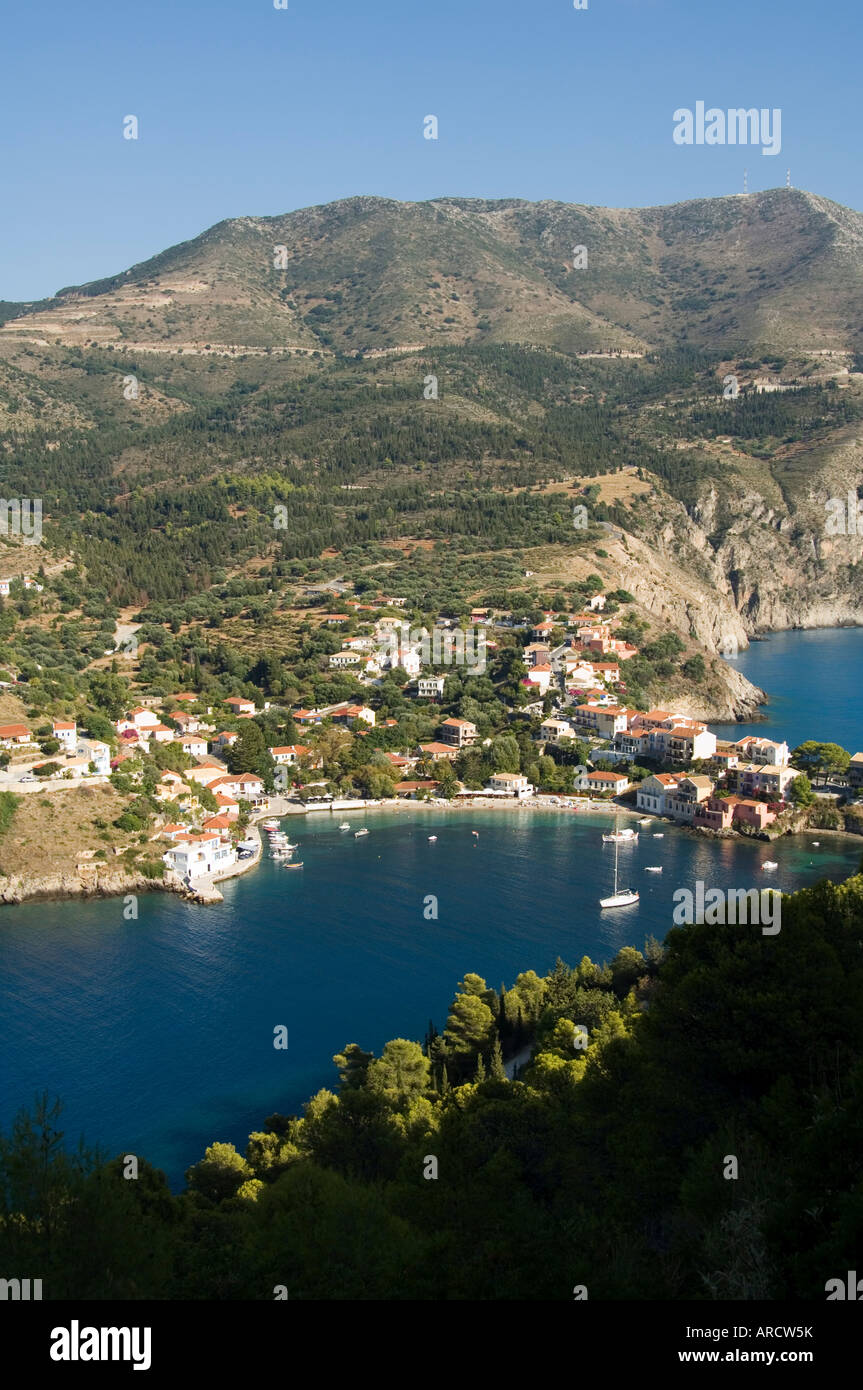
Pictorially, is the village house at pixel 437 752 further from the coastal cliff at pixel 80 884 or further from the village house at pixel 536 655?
the coastal cliff at pixel 80 884

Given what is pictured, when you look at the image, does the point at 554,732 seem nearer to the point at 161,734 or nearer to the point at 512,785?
the point at 512,785

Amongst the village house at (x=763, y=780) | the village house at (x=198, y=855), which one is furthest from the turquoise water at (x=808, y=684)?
the village house at (x=198, y=855)

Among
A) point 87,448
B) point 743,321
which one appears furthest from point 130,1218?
point 743,321

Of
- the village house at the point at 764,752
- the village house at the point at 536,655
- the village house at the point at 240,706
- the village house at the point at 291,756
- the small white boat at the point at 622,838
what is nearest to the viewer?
the small white boat at the point at 622,838

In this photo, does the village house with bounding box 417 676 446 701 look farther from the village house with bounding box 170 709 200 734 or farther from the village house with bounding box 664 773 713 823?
the village house with bounding box 664 773 713 823

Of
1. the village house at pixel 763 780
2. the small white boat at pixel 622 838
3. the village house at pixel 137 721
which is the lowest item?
the small white boat at pixel 622 838

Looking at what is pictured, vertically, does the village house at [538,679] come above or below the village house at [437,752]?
above
